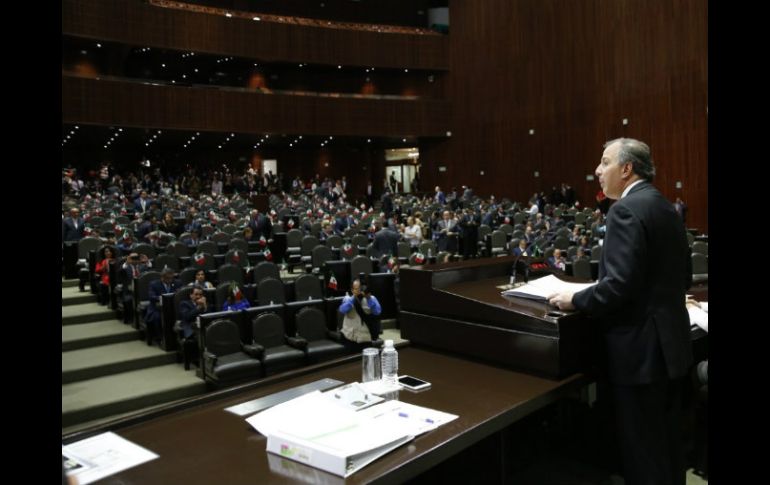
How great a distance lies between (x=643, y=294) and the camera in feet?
7.15

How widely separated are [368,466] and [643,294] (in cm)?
116

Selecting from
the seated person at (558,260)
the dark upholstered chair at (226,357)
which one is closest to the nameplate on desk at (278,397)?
the dark upholstered chair at (226,357)

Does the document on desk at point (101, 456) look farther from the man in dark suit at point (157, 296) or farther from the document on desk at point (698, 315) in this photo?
the man in dark suit at point (157, 296)

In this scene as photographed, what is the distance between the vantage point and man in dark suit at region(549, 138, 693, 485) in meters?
2.12

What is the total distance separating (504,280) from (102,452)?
1.93m

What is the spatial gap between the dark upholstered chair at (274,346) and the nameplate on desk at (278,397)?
4206 millimetres

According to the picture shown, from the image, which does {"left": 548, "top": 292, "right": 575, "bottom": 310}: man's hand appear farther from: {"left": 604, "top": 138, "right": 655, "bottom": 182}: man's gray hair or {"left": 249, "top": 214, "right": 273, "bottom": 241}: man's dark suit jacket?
{"left": 249, "top": 214, "right": 273, "bottom": 241}: man's dark suit jacket

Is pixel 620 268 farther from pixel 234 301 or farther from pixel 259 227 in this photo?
pixel 259 227

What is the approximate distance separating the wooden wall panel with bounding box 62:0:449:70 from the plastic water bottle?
19.4m

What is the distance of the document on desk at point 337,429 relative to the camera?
1.61 meters

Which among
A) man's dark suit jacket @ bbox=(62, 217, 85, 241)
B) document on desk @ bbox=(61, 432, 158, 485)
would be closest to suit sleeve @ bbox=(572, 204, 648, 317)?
document on desk @ bbox=(61, 432, 158, 485)

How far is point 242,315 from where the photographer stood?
268 inches
